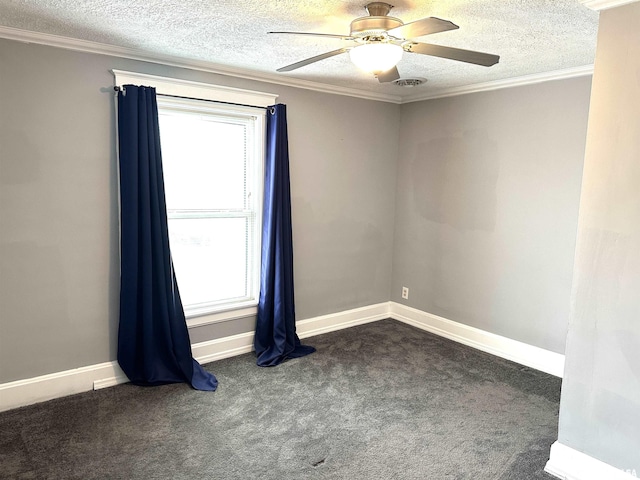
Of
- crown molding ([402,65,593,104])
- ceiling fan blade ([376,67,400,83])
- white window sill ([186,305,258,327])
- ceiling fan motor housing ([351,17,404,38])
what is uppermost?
crown molding ([402,65,593,104])

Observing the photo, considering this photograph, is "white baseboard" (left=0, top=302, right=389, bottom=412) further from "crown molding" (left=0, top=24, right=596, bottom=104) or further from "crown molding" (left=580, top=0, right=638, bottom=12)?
"crown molding" (left=580, top=0, right=638, bottom=12)

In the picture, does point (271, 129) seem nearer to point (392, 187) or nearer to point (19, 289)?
point (392, 187)

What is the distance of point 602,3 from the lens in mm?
1949

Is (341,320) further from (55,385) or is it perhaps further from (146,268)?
(55,385)

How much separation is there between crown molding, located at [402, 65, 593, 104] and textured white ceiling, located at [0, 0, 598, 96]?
0.09 m

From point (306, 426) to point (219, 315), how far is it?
4.14 feet

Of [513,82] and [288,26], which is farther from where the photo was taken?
[513,82]

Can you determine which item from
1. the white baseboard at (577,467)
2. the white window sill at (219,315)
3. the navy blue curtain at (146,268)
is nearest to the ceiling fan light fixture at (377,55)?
the navy blue curtain at (146,268)

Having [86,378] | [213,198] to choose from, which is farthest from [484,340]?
[86,378]

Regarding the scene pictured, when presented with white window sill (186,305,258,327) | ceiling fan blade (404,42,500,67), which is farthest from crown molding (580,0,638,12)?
white window sill (186,305,258,327)

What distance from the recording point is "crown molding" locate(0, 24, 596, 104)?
2656mm

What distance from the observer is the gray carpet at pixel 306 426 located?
2326 mm

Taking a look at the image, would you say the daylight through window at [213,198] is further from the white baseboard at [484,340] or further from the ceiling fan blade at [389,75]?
the white baseboard at [484,340]

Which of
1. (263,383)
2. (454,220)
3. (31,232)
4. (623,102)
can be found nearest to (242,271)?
(263,383)
